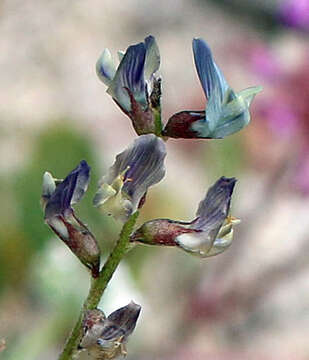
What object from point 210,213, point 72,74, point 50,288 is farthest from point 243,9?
point 210,213

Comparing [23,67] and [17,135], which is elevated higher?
[23,67]

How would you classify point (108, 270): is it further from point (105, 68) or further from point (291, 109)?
point (291, 109)

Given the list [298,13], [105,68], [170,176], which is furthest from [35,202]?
[105,68]

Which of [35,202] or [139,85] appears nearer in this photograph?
[139,85]

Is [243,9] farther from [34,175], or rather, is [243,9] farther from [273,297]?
[34,175]

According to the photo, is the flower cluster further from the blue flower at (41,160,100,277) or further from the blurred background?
the blurred background

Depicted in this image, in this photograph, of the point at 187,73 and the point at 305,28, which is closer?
the point at 305,28
